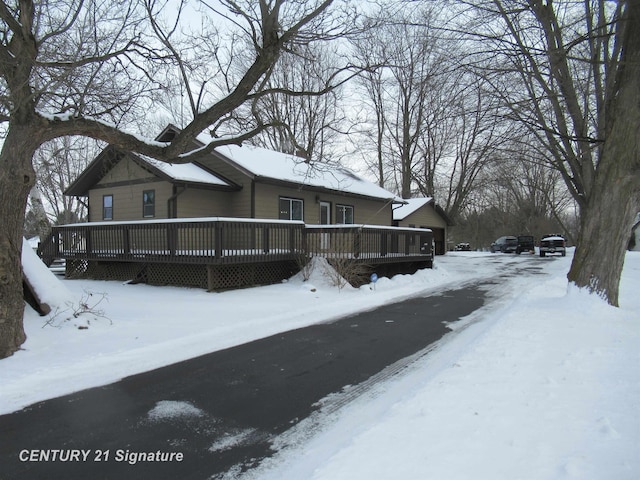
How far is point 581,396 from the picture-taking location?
3.95 metres

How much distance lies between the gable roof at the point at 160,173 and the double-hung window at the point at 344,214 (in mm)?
5638

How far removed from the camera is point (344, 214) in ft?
66.9

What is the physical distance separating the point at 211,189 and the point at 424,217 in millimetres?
19966

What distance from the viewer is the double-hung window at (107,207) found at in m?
17.7

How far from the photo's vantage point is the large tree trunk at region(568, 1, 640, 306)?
777 cm

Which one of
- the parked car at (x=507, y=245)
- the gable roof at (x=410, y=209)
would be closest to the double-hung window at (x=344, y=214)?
the gable roof at (x=410, y=209)

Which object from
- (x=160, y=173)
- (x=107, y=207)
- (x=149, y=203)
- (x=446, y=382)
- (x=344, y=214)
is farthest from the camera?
(x=344, y=214)

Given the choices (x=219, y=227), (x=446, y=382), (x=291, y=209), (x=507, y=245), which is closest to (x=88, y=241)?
(x=219, y=227)

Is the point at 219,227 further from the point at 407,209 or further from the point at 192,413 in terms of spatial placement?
the point at 407,209

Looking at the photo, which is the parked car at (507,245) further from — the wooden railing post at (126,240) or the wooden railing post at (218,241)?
the wooden railing post at (126,240)

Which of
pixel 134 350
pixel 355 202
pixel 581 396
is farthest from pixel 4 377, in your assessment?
pixel 355 202

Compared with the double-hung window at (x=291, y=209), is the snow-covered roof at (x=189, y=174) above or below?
above

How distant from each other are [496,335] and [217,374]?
4068mm

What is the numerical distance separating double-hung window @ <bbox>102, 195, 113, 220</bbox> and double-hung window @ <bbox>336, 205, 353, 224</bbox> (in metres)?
9.77
